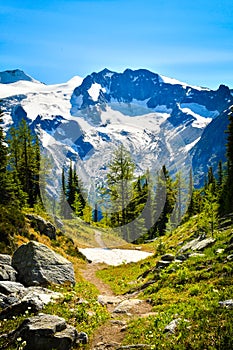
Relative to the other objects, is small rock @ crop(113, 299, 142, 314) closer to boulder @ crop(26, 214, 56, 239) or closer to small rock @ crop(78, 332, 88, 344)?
small rock @ crop(78, 332, 88, 344)

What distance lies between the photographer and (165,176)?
83.7 m

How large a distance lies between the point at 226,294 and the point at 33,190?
169 ft

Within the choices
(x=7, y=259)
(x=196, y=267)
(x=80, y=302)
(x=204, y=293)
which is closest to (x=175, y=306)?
(x=204, y=293)

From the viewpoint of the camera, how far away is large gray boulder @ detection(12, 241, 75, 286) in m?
18.5

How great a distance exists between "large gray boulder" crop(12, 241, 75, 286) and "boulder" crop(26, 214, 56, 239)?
11.6m

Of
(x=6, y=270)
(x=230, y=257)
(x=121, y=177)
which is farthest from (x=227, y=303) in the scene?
(x=121, y=177)

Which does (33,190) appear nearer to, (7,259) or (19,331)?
(7,259)

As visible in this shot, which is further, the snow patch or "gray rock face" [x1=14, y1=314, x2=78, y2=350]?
the snow patch

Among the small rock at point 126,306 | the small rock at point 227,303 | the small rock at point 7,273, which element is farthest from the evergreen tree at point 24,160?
the small rock at point 227,303

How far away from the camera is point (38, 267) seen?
62.3ft

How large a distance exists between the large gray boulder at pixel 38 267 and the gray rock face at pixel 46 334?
24.7ft

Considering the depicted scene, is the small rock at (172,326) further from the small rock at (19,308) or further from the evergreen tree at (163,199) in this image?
the evergreen tree at (163,199)

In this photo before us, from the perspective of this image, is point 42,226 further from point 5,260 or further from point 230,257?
point 230,257

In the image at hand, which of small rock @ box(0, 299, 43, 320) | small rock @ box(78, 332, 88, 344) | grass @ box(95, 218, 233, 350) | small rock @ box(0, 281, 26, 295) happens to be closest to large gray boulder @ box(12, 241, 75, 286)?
small rock @ box(0, 281, 26, 295)
